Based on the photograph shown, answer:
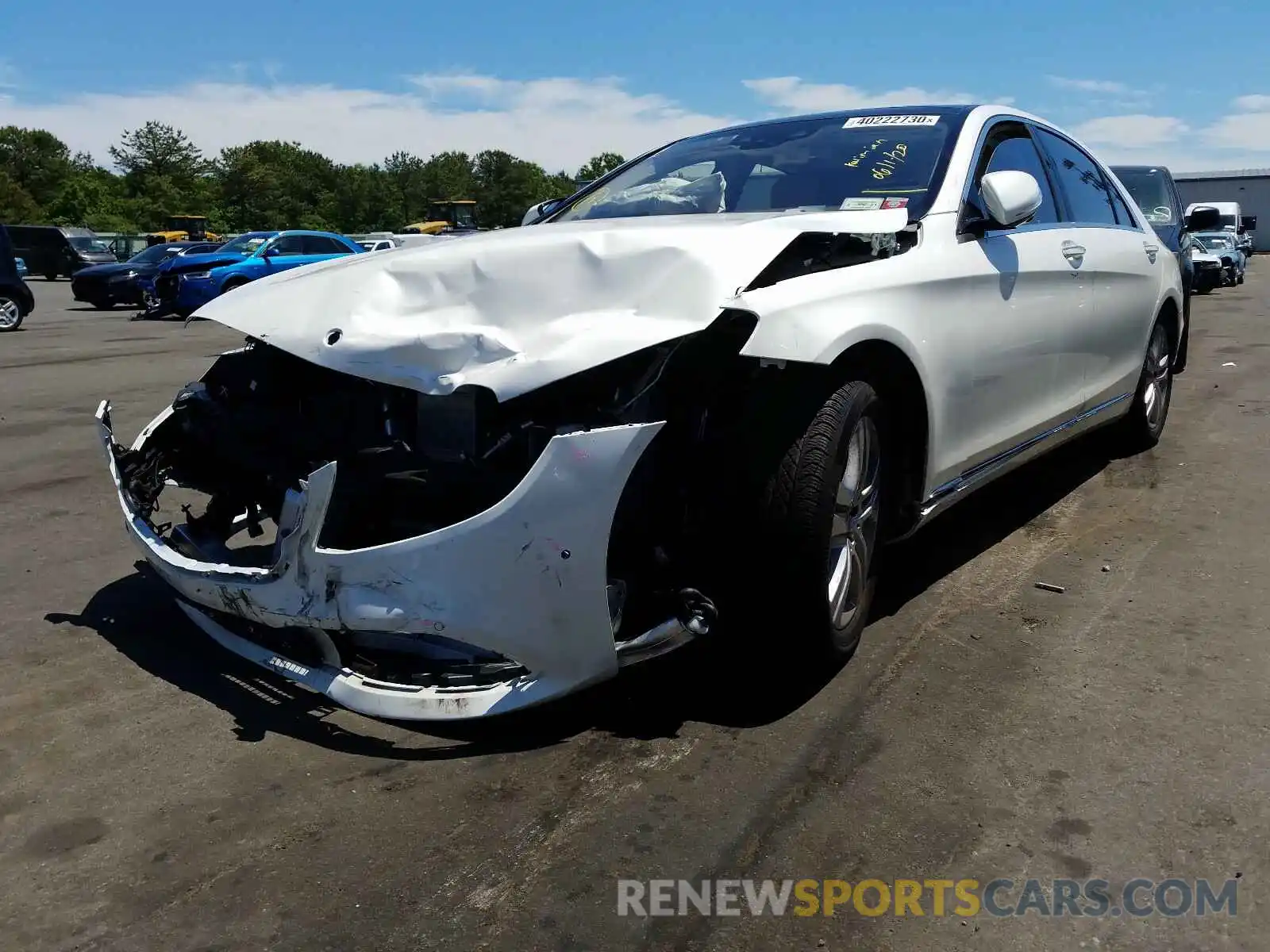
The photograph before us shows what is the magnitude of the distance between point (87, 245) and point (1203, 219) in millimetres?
41476

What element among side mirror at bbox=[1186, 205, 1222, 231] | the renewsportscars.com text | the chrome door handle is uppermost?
side mirror at bbox=[1186, 205, 1222, 231]

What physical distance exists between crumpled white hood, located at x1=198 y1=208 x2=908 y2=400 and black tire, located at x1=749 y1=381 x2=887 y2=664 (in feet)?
1.54

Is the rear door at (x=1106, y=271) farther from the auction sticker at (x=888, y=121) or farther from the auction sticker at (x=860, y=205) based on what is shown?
the auction sticker at (x=860, y=205)

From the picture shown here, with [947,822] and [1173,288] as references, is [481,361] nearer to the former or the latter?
[947,822]

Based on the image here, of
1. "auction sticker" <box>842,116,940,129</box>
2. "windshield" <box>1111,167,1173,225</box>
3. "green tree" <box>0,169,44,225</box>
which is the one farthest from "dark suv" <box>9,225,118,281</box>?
"auction sticker" <box>842,116,940,129</box>

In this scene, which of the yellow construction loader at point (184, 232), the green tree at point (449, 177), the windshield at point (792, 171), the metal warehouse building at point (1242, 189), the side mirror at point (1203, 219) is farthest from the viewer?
the green tree at point (449, 177)

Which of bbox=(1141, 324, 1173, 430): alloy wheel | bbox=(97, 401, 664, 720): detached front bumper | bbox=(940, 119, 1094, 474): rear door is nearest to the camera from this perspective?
bbox=(97, 401, 664, 720): detached front bumper

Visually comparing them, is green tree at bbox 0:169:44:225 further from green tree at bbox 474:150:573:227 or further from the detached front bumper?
the detached front bumper

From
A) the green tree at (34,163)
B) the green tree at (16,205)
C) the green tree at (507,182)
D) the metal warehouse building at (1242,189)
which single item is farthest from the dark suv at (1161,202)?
the green tree at (507,182)

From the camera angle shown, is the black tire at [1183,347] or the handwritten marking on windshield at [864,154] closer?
the handwritten marking on windshield at [864,154]

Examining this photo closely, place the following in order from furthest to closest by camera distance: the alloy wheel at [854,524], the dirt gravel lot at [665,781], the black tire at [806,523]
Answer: the alloy wheel at [854,524], the black tire at [806,523], the dirt gravel lot at [665,781]

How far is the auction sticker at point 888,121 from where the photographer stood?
4.27 m

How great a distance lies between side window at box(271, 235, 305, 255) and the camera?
2036cm

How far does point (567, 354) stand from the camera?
2.72 metres
